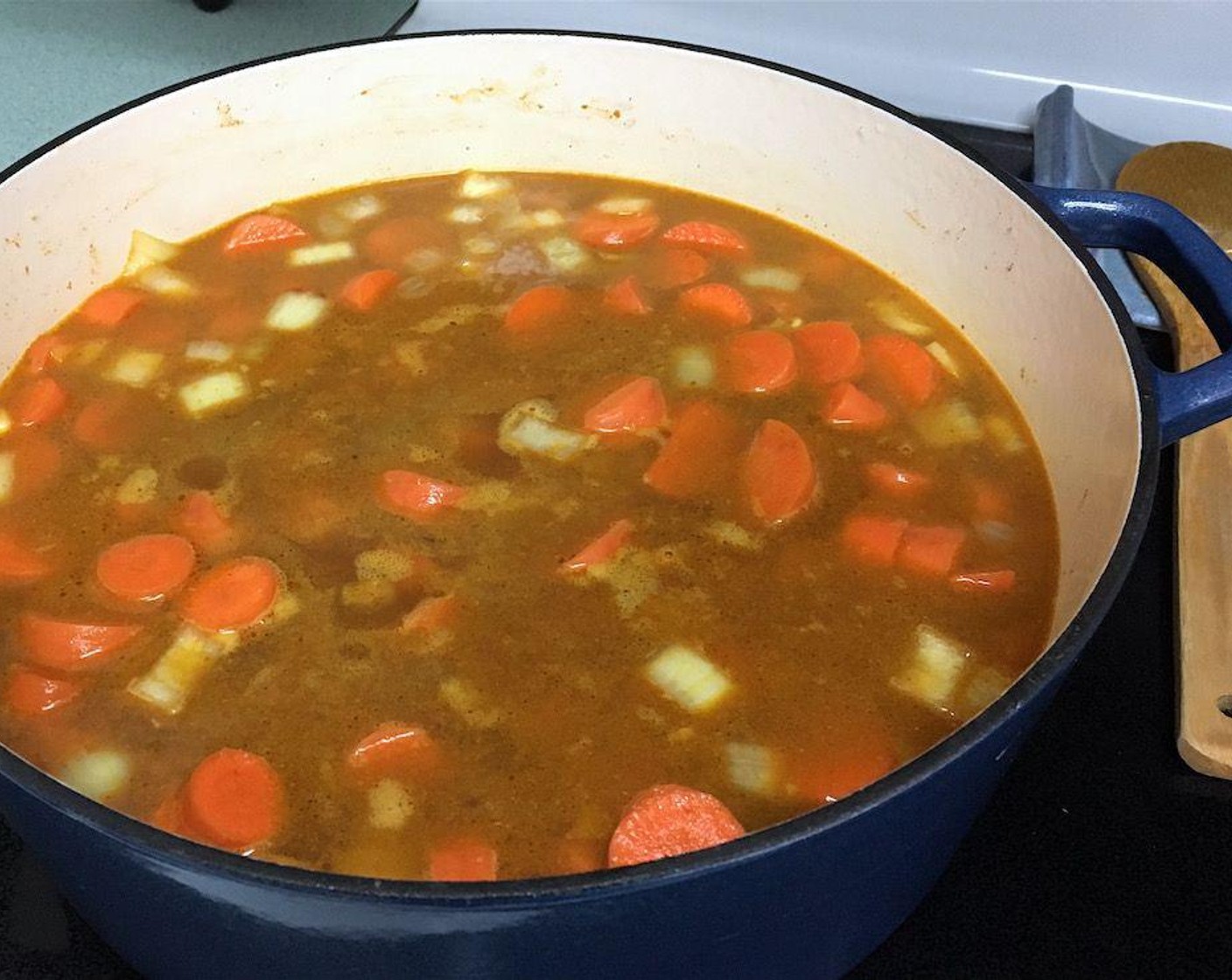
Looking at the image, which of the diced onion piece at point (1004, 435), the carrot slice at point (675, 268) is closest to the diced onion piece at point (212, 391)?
the carrot slice at point (675, 268)

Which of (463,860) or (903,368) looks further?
(903,368)

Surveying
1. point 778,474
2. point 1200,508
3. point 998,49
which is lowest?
point 1200,508

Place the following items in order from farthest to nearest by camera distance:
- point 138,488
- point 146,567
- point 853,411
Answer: point 853,411
point 138,488
point 146,567

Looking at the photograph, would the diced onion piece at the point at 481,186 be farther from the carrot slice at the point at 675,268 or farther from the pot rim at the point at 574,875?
the pot rim at the point at 574,875

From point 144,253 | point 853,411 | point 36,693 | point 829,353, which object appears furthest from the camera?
point 144,253

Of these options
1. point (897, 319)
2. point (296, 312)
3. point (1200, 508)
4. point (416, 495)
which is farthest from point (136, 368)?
point (1200, 508)

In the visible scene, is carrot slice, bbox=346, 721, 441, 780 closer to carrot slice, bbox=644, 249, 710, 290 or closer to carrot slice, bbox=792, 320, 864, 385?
carrot slice, bbox=792, 320, 864, 385

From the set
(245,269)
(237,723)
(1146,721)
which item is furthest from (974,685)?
(245,269)

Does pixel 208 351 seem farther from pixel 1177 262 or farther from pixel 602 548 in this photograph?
pixel 1177 262
